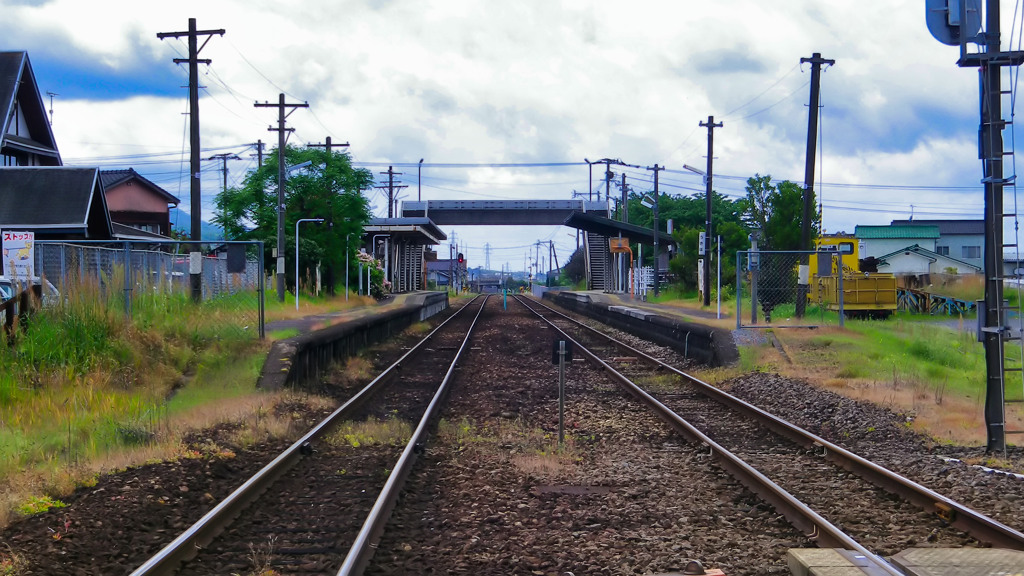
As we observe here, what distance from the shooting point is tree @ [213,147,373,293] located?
4400 centimetres

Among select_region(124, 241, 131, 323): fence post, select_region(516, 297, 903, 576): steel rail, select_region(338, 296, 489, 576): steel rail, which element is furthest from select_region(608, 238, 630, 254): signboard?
select_region(338, 296, 489, 576): steel rail

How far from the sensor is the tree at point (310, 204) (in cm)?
4400

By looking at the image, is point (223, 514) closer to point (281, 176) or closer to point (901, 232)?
point (281, 176)

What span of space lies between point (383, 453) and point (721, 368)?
10.4 m

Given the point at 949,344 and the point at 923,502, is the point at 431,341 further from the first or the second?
the point at 923,502

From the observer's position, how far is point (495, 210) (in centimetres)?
6769

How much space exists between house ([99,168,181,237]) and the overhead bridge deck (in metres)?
16.6

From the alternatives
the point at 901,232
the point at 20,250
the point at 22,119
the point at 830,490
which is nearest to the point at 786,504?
the point at 830,490

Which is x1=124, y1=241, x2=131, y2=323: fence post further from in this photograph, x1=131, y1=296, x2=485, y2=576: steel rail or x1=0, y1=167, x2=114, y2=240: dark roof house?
x1=0, y1=167, x2=114, y2=240: dark roof house

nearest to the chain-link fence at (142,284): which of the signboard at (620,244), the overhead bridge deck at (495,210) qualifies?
the signboard at (620,244)

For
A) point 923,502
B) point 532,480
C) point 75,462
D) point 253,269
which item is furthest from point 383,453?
point 253,269

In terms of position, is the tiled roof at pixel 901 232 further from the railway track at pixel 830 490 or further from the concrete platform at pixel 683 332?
the railway track at pixel 830 490

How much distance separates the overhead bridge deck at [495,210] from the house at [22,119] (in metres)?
33.4

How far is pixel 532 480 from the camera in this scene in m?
8.67
